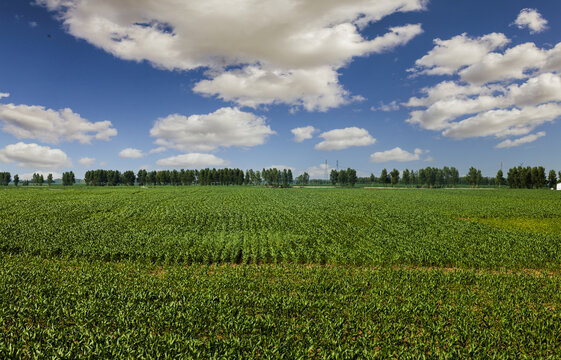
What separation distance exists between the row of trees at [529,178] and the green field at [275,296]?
171 metres

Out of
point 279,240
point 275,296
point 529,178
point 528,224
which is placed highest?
point 529,178

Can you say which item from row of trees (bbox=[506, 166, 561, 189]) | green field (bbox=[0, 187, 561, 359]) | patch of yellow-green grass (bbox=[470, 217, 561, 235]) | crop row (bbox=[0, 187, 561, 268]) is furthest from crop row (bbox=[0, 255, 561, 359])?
row of trees (bbox=[506, 166, 561, 189])

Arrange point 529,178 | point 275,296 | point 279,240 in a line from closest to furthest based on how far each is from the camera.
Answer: point 275,296 < point 279,240 < point 529,178

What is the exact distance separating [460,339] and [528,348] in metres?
2.16

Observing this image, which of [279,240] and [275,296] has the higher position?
[275,296]

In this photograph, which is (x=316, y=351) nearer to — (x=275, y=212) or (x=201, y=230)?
(x=201, y=230)

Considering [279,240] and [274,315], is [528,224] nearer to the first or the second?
[279,240]

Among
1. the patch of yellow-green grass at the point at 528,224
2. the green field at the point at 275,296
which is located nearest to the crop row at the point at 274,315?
the green field at the point at 275,296

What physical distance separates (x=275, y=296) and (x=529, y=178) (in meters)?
203

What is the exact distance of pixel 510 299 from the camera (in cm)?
1240

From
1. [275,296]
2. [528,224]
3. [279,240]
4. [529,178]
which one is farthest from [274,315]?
[529,178]

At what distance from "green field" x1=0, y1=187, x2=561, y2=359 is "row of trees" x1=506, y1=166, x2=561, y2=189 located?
560 ft

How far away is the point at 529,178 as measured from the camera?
154 metres

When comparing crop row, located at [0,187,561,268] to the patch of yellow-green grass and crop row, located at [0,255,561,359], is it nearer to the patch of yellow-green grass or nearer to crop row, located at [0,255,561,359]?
the patch of yellow-green grass
